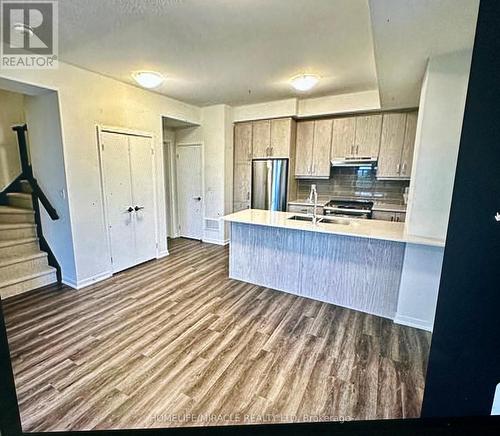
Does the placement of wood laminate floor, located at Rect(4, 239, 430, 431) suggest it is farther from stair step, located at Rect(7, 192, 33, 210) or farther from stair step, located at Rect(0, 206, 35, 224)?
stair step, located at Rect(7, 192, 33, 210)

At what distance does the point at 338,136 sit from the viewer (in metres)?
4.64

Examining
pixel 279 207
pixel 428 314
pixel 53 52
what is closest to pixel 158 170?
pixel 53 52

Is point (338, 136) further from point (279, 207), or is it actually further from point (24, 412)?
point (24, 412)

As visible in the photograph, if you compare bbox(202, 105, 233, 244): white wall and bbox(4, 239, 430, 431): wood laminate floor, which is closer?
bbox(4, 239, 430, 431): wood laminate floor

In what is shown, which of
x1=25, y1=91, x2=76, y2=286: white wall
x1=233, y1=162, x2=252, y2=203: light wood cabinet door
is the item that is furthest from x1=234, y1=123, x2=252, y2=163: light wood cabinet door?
x1=25, y1=91, x2=76, y2=286: white wall

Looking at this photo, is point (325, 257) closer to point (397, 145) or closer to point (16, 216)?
point (397, 145)

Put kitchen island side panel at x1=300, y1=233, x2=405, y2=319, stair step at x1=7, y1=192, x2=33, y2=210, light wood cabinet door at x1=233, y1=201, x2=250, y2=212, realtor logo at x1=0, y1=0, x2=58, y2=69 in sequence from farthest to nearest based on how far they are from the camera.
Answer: light wood cabinet door at x1=233, y1=201, x2=250, y2=212 → stair step at x1=7, y1=192, x2=33, y2=210 → kitchen island side panel at x1=300, y1=233, x2=405, y2=319 → realtor logo at x1=0, y1=0, x2=58, y2=69

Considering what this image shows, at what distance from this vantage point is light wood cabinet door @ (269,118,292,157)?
4.75m

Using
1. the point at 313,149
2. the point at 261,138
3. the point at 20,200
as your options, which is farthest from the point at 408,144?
the point at 20,200

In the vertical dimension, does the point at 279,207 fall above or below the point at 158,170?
below

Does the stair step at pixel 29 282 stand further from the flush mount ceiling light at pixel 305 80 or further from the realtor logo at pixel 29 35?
the flush mount ceiling light at pixel 305 80

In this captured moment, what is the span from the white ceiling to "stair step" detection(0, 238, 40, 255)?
2395mm

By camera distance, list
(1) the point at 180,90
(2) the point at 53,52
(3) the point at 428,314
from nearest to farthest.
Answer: (3) the point at 428,314
(2) the point at 53,52
(1) the point at 180,90

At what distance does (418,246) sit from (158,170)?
3.87 meters
